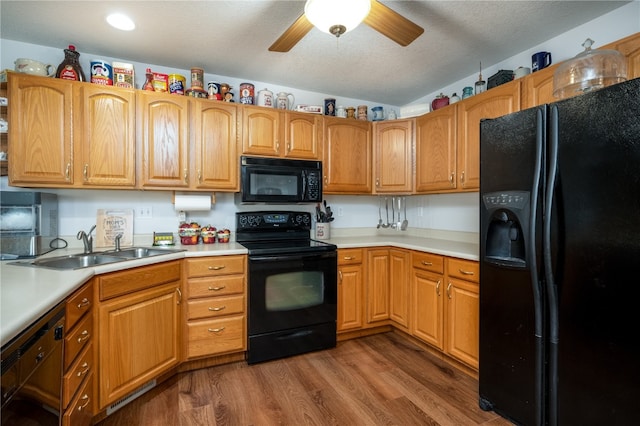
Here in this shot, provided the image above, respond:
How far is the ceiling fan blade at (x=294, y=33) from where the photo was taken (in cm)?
151

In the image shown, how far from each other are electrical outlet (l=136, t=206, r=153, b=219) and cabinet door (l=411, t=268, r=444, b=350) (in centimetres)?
229

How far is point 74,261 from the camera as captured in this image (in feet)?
6.44

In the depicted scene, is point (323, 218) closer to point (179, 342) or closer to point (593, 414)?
point (179, 342)

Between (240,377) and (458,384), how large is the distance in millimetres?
1508

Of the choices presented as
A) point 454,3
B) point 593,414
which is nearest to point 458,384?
point 593,414

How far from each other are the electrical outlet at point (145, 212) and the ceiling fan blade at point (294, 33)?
5.48 feet

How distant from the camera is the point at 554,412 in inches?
54.9

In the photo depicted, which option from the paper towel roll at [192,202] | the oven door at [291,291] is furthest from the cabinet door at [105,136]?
the oven door at [291,291]

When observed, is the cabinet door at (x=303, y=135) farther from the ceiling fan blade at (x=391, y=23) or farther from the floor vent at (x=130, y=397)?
the floor vent at (x=130, y=397)

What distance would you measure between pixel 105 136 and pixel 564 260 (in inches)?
112

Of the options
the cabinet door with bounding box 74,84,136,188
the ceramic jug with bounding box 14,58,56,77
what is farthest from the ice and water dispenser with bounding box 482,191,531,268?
the ceramic jug with bounding box 14,58,56,77

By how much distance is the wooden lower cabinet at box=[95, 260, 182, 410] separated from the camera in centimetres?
165

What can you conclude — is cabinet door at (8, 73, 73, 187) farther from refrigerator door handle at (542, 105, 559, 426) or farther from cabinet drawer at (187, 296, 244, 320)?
refrigerator door handle at (542, 105, 559, 426)

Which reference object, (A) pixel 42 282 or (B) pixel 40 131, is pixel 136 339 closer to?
(A) pixel 42 282
